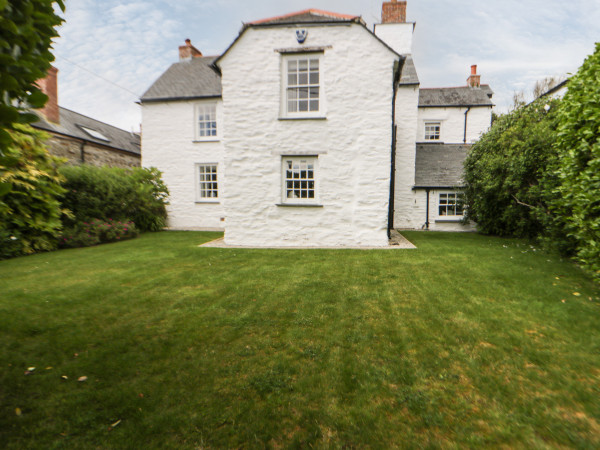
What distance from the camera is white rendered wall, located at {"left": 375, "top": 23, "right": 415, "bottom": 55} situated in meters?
18.1

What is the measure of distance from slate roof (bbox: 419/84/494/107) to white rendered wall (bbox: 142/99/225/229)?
14734mm

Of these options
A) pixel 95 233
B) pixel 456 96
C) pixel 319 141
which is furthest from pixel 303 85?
pixel 456 96

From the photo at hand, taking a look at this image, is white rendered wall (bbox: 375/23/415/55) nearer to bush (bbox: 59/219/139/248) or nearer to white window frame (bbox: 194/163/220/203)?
white window frame (bbox: 194/163/220/203)

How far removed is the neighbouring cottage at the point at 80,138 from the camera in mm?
16406

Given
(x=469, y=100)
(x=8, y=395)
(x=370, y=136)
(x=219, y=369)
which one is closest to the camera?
(x=8, y=395)

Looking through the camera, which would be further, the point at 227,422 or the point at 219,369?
the point at 219,369

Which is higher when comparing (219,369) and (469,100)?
(469,100)

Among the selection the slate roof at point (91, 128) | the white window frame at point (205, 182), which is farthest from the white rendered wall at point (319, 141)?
the slate roof at point (91, 128)

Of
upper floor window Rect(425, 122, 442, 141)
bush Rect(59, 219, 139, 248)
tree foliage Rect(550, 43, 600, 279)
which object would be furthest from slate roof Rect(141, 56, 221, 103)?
tree foliage Rect(550, 43, 600, 279)

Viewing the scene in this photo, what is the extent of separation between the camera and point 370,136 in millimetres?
9789

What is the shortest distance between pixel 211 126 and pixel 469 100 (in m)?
17.3

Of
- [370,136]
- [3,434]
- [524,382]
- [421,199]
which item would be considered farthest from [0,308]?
[421,199]

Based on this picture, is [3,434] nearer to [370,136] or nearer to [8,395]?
[8,395]

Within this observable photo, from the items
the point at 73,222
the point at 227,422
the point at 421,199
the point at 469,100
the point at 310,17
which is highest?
the point at 469,100
